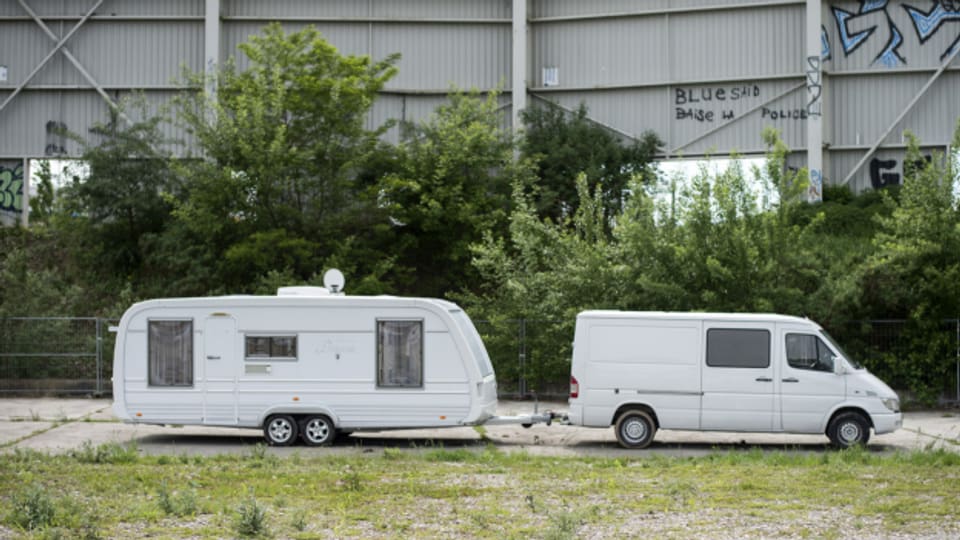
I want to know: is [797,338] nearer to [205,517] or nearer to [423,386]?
[423,386]

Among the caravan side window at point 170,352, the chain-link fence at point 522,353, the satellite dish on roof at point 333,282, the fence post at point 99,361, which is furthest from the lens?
the fence post at point 99,361

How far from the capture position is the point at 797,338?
17.2m

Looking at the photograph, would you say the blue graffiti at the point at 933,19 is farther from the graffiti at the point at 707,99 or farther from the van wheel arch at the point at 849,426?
the van wheel arch at the point at 849,426

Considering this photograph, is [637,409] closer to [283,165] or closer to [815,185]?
[283,165]

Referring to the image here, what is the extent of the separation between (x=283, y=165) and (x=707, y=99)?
41.5ft

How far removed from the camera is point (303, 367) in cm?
1745

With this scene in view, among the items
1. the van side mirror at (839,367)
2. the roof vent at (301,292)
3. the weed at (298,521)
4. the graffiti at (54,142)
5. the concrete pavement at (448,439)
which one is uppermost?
the graffiti at (54,142)

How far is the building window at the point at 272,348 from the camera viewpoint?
17500 mm

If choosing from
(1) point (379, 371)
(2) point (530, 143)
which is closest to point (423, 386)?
(1) point (379, 371)

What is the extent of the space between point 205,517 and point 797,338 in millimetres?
10165

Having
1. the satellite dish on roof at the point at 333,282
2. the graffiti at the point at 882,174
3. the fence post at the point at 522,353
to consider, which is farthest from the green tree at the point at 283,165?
the graffiti at the point at 882,174

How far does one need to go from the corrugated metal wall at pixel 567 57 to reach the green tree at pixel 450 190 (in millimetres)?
3144

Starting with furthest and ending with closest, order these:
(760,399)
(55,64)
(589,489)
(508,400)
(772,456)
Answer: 1. (55,64)
2. (508,400)
3. (760,399)
4. (772,456)
5. (589,489)

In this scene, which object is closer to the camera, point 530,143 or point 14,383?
point 14,383
